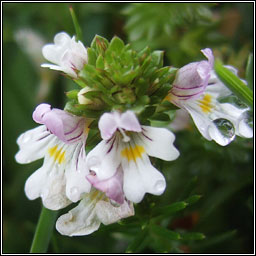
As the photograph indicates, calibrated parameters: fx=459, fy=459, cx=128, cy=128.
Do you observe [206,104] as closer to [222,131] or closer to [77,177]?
[222,131]

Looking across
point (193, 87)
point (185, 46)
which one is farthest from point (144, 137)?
point (185, 46)

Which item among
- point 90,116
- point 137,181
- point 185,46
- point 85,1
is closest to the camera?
point 137,181

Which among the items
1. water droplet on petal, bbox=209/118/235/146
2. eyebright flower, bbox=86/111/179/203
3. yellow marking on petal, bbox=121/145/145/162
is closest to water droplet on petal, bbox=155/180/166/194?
eyebright flower, bbox=86/111/179/203

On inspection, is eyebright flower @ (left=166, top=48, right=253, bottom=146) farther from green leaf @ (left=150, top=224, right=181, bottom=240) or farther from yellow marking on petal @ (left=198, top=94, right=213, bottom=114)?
green leaf @ (left=150, top=224, right=181, bottom=240)

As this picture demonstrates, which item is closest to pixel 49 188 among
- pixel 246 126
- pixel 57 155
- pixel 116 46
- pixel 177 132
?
pixel 57 155

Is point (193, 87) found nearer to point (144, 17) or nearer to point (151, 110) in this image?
point (151, 110)

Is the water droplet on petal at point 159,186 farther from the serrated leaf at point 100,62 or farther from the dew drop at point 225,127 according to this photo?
the serrated leaf at point 100,62
